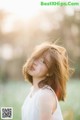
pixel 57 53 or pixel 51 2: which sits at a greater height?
pixel 51 2

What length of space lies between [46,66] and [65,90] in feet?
0.64

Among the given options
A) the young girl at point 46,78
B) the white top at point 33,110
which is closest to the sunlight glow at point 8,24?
the young girl at point 46,78

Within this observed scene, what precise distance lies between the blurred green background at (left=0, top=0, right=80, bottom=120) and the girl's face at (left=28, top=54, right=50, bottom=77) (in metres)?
0.07

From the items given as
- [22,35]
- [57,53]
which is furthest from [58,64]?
[22,35]

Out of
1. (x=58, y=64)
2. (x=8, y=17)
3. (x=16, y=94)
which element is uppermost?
(x=8, y=17)

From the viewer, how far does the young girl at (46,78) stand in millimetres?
3064

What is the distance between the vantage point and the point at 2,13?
10.2ft

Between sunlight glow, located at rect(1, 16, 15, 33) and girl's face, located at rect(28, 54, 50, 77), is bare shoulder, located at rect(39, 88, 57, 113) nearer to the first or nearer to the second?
girl's face, located at rect(28, 54, 50, 77)

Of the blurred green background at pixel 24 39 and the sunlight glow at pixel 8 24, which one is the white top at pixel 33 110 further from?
the sunlight glow at pixel 8 24

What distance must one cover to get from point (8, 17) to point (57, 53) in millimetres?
385

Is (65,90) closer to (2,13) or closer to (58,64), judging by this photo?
(58,64)

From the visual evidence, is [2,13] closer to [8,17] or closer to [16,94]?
[8,17]

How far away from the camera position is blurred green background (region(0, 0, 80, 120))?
10.2ft

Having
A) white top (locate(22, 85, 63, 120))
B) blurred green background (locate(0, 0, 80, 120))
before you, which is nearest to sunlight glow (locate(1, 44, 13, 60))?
blurred green background (locate(0, 0, 80, 120))
